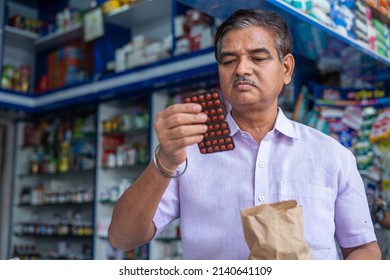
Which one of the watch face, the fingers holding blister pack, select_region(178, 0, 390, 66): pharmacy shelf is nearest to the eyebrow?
the fingers holding blister pack

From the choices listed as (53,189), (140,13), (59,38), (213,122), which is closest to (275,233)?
(213,122)

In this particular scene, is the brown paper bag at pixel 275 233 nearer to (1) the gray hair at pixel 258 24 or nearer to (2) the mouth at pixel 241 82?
(2) the mouth at pixel 241 82

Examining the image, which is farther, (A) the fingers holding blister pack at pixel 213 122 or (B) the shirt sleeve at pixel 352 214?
(B) the shirt sleeve at pixel 352 214

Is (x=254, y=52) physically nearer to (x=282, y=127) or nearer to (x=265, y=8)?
(x=282, y=127)

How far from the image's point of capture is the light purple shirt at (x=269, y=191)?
1156 mm

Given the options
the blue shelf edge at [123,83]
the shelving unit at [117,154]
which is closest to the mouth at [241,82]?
the blue shelf edge at [123,83]

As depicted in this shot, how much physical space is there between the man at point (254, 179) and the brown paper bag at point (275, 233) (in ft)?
0.83

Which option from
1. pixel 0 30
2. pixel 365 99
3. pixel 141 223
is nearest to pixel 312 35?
pixel 365 99

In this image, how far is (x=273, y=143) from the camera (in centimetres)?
126

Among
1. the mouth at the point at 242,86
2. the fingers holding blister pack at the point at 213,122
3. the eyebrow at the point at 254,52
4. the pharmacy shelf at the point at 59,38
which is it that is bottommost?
the fingers holding blister pack at the point at 213,122

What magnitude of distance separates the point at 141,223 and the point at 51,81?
500cm

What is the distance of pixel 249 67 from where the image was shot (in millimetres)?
1117

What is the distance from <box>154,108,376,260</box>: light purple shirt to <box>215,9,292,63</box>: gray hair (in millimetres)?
193

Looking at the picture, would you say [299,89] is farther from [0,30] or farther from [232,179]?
[0,30]
